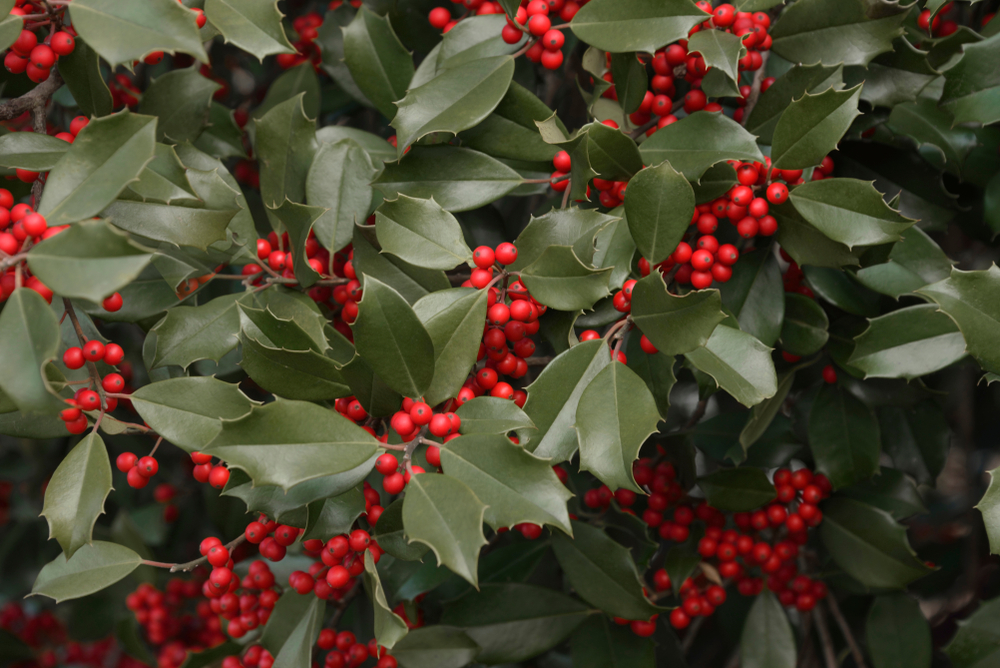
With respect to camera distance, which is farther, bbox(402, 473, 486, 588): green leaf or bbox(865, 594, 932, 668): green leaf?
bbox(865, 594, 932, 668): green leaf

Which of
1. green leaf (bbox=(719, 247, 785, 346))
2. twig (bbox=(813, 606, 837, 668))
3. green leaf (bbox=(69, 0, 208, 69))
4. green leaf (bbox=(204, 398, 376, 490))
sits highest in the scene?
green leaf (bbox=(69, 0, 208, 69))

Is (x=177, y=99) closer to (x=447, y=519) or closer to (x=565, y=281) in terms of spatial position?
(x=565, y=281)

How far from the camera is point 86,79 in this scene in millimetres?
1001

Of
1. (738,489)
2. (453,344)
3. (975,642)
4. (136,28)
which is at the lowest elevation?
(975,642)

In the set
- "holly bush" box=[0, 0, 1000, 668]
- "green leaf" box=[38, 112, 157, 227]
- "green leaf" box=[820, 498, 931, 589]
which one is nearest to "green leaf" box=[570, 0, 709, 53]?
"holly bush" box=[0, 0, 1000, 668]

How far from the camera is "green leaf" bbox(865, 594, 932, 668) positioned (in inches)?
53.7

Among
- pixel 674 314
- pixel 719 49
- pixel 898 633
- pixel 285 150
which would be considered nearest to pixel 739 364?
pixel 674 314

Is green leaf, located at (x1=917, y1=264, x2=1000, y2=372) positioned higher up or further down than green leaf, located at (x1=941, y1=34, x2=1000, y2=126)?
further down

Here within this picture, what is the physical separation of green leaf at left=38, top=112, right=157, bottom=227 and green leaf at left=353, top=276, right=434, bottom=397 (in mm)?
285

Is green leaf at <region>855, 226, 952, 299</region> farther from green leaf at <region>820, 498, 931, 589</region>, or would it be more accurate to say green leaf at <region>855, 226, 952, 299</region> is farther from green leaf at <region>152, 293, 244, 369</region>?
green leaf at <region>152, 293, 244, 369</region>

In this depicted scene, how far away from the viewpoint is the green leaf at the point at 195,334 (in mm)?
985

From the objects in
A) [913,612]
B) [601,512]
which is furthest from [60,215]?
[913,612]

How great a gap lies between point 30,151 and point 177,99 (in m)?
0.33

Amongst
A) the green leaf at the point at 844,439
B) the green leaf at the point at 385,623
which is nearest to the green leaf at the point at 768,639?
the green leaf at the point at 844,439
